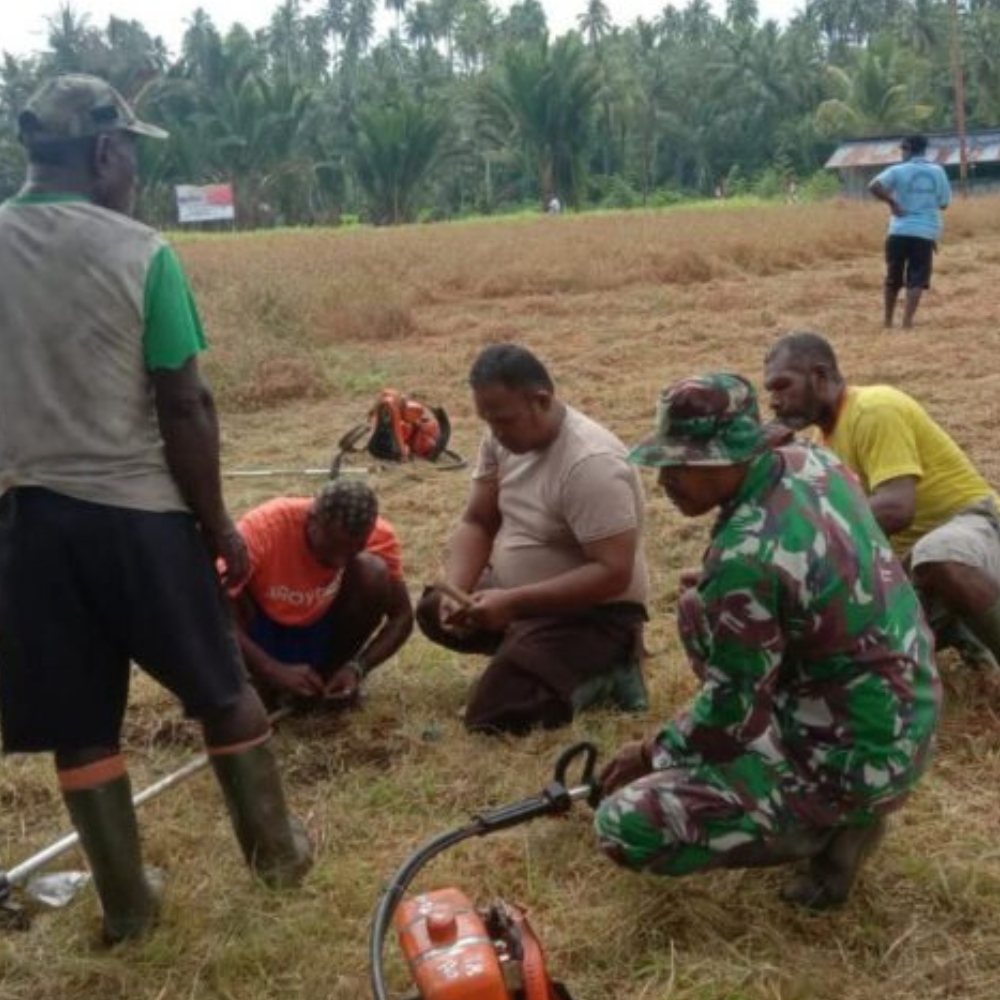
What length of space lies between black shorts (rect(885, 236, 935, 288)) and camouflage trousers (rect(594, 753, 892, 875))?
851 centimetres

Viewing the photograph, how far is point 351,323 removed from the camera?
40.4 ft

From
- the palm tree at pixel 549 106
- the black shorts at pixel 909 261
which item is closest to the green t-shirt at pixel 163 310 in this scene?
the black shorts at pixel 909 261

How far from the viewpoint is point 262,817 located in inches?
109

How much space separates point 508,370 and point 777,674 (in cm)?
129

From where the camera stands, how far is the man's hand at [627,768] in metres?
2.77

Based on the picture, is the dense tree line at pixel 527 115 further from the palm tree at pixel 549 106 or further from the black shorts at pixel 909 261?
the black shorts at pixel 909 261

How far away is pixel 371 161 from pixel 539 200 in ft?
26.6

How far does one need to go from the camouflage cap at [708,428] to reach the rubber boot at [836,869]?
78 centimetres

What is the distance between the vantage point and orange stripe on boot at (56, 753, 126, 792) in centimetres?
257

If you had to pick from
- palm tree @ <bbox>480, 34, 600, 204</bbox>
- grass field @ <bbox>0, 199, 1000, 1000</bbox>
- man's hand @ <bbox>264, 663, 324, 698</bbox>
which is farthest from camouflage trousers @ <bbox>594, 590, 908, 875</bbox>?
palm tree @ <bbox>480, 34, 600, 204</bbox>

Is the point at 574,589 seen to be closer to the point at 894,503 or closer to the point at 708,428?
the point at 894,503

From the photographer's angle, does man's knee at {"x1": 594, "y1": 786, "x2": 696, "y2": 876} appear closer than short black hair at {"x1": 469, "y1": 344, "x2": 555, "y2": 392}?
Yes

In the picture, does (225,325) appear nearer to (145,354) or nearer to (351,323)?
(351,323)

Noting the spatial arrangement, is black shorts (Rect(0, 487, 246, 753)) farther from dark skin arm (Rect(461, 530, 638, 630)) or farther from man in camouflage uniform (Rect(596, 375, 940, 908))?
dark skin arm (Rect(461, 530, 638, 630))
